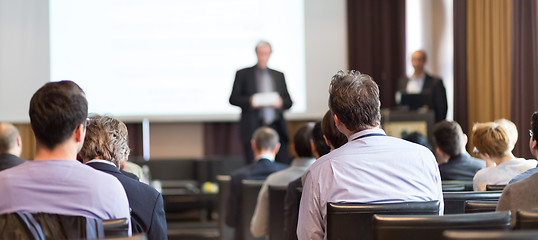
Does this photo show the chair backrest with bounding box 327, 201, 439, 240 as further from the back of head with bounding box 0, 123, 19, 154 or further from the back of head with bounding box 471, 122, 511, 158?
the back of head with bounding box 0, 123, 19, 154

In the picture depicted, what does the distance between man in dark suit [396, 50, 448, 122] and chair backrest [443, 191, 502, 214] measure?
4.49 m

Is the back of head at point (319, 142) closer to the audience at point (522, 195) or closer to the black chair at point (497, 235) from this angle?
the audience at point (522, 195)

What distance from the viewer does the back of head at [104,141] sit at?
8.08ft

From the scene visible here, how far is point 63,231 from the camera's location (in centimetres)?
176

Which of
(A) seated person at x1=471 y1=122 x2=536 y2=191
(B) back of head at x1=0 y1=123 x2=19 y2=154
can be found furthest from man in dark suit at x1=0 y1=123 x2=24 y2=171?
(A) seated person at x1=471 y1=122 x2=536 y2=191

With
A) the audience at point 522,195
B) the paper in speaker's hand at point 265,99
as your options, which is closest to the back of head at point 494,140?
the audience at point 522,195

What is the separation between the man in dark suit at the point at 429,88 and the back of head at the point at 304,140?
331 cm

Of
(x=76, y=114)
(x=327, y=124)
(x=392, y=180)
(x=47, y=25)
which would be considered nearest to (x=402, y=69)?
(x=47, y=25)

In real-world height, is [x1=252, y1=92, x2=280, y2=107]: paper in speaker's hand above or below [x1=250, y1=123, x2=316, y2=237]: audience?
above

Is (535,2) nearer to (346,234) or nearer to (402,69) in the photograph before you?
(402,69)

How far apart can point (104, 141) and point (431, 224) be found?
1.26 metres

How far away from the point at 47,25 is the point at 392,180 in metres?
6.81

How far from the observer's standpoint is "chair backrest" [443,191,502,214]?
7.75 ft

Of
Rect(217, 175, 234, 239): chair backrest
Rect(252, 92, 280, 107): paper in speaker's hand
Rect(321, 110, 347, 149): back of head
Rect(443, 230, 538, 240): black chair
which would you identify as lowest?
Rect(217, 175, 234, 239): chair backrest
